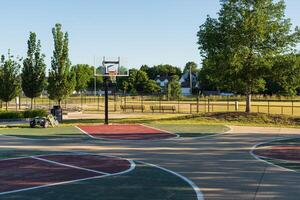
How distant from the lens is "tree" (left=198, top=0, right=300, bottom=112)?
3167 centimetres

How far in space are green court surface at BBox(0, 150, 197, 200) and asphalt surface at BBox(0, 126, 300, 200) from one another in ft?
1.86

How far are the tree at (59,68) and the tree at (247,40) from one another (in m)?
11.1

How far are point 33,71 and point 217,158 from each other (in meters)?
26.7

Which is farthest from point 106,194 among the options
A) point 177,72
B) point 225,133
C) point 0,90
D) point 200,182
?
point 177,72

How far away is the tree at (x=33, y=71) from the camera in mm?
39500

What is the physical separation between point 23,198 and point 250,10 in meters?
26.0

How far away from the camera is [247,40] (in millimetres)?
31844

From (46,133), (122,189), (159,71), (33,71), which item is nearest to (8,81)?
(33,71)

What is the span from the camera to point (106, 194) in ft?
33.5

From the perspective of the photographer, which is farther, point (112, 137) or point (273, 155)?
point (112, 137)

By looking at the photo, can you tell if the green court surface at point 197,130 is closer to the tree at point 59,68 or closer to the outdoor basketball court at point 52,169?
the outdoor basketball court at point 52,169

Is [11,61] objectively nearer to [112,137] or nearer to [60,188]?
[112,137]

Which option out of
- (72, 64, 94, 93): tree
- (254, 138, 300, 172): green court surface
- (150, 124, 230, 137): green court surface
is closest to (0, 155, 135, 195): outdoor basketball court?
(254, 138, 300, 172): green court surface

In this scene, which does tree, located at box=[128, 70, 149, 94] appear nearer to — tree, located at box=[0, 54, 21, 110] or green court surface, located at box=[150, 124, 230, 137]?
tree, located at box=[0, 54, 21, 110]
